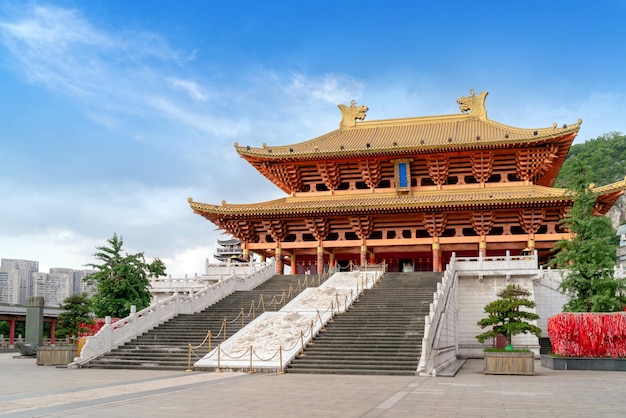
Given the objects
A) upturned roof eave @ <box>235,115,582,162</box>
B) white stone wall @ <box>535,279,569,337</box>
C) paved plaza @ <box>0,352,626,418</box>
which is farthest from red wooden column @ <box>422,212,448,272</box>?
paved plaza @ <box>0,352,626,418</box>

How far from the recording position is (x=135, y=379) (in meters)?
17.0

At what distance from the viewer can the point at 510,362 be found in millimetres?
19188

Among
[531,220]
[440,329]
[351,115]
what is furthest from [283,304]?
[351,115]

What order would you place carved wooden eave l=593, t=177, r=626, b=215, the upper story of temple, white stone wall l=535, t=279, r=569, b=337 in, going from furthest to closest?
the upper story of temple < carved wooden eave l=593, t=177, r=626, b=215 < white stone wall l=535, t=279, r=569, b=337

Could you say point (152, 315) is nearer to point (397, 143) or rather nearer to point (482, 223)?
point (482, 223)

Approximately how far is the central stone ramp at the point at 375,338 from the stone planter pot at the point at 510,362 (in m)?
2.18

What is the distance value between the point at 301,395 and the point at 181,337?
36.8 ft

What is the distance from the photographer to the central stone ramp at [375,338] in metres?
19.0

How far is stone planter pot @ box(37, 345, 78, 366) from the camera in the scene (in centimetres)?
2261

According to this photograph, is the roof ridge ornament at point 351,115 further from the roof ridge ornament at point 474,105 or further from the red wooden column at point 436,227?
the red wooden column at point 436,227

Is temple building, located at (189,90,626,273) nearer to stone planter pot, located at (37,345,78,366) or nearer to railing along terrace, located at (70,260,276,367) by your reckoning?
railing along terrace, located at (70,260,276,367)

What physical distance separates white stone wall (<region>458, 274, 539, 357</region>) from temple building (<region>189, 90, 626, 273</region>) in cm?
405

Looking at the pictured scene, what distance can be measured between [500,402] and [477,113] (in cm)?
3193

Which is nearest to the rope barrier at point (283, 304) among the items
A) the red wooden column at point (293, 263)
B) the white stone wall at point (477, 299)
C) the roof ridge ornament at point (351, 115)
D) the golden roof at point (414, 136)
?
the white stone wall at point (477, 299)
